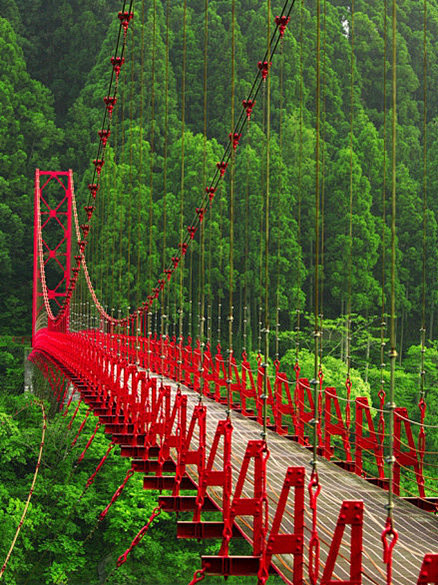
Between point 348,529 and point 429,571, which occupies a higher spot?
point 429,571

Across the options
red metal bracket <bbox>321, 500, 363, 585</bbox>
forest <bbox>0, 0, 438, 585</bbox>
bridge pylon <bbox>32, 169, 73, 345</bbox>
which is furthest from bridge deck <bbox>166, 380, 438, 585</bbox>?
bridge pylon <bbox>32, 169, 73, 345</bbox>

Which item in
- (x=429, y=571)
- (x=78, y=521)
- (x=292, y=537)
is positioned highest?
(x=429, y=571)

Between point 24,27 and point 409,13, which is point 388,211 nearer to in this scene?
point 409,13

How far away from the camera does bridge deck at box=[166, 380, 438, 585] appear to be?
567 centimetres

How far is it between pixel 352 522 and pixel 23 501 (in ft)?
54.3

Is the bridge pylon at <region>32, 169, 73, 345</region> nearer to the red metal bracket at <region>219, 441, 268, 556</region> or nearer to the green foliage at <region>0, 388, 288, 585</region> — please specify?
the green foliage at <region>0, 388, 288, 585</region>

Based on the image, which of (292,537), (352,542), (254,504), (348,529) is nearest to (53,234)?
(348,529)

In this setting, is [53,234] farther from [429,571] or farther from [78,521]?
[429,571]

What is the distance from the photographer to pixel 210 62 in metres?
48.1

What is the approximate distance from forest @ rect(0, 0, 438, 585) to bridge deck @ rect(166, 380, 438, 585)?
10.3 metres

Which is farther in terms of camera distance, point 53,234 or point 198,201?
point 53,234

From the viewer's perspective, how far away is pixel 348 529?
6504 mm

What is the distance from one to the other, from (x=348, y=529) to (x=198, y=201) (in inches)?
1245

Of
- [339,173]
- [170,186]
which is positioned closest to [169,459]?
[339,173]
